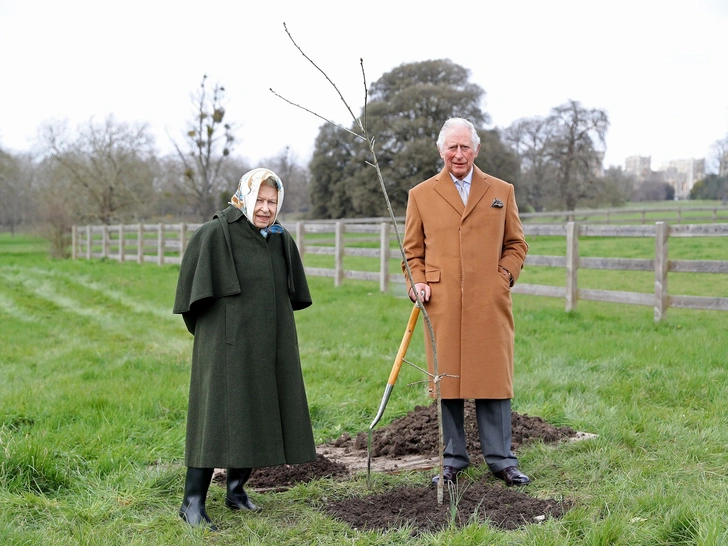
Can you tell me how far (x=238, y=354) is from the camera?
3686mm

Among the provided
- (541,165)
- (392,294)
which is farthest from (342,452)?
(541,165)

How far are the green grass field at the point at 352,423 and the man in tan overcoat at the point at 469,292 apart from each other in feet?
1.20

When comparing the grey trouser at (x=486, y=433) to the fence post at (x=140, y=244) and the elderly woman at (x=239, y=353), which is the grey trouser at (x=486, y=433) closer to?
the elderly woman at (x=239, y=353)

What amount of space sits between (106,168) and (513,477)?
3278 cm

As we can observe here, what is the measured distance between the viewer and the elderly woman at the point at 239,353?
3.63 m

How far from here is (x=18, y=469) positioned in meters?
4.17

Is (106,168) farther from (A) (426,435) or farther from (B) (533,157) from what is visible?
(A) (426,435)

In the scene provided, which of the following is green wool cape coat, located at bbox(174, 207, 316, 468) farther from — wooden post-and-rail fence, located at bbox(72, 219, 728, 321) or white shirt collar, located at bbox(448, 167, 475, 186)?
wooden post-and-rail fence, located at bbox(72, 219, 728, 321)

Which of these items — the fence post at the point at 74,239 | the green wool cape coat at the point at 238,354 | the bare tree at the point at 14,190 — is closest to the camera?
the green wool cape coat at the point at 238,354

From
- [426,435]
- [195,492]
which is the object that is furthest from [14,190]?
[195,492]

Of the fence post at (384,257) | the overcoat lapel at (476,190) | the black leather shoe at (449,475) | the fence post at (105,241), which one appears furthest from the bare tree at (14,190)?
the black leather shoe at (449,475)

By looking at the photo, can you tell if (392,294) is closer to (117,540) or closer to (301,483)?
(301,483)

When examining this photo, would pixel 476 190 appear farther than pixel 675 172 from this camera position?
No

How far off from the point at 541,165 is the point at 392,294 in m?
29.6
